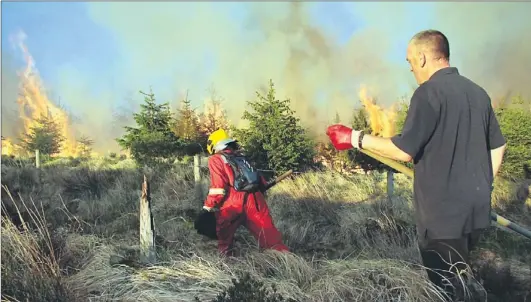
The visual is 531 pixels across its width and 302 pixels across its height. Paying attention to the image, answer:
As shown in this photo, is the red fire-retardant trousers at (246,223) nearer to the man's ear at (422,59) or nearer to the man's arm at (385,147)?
the man's arm at (385,147)

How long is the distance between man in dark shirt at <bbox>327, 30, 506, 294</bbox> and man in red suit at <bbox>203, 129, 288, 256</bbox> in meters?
2.25

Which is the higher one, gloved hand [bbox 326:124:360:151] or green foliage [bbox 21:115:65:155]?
green foliage [bbox 21:115:65:155]

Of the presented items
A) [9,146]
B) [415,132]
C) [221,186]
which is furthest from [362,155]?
[9,146]

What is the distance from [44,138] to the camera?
21078 millimetres

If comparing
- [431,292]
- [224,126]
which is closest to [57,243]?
[431,292]

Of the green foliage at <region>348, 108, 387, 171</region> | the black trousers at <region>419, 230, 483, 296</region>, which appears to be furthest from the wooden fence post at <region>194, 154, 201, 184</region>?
the black trousers at <region>419, 230, 483, 296</region>

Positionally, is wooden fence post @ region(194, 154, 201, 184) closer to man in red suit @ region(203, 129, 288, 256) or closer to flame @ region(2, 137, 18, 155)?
man in red suit @ region(203, 129, 288, 256)

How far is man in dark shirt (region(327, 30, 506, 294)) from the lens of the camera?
2246 millimetres

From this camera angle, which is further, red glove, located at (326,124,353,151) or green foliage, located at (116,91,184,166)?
green foliage, located at (116,91,184,166)

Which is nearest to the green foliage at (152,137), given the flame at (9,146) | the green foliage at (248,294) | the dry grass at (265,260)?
the dry grass at (265,260)

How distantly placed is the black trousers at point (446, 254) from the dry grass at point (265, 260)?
0.26 meters

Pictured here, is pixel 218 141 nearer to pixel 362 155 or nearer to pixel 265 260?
pixel 265 260

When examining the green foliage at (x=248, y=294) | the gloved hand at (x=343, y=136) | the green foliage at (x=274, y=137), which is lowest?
the green foliage at (x=248, y=294)

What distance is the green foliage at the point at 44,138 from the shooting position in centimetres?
2052
